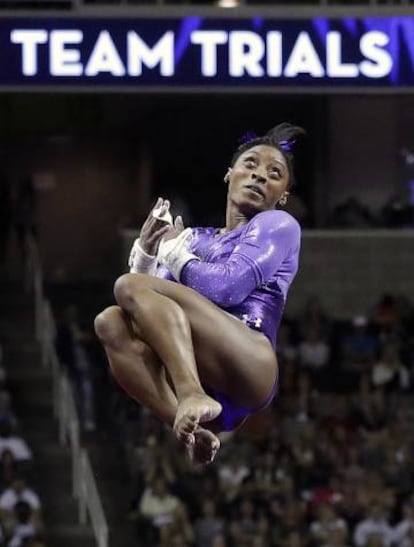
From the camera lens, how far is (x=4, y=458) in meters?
15.2

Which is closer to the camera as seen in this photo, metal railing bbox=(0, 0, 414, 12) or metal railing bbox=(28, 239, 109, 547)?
metal railing bbox=(0, 0, 414, 12)

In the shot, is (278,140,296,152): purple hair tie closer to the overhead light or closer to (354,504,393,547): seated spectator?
the overhead light

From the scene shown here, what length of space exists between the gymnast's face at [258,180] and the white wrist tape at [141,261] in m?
0.45

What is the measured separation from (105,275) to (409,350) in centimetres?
553

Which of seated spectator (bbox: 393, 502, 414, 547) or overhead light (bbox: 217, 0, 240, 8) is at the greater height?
overhead light (bbox: 217, 0, 240, 8)

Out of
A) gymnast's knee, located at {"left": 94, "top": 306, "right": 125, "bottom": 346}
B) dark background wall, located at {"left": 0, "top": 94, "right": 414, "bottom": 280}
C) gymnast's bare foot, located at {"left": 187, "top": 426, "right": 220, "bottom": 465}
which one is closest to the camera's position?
gymnast's bare foot, located at {"left": 187, "top": 426, "right": 220, "bottom": 465}

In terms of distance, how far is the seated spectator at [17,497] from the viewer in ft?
49.0

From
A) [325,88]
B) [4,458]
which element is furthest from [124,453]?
[325,88]

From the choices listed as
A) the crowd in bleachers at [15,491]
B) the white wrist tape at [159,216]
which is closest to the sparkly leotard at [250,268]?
the white wrist tape at [159,216]

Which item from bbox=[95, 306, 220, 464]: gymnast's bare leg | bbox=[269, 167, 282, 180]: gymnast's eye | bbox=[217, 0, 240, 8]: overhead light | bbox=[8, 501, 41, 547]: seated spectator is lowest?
bbox=[8, 501, 41, 547]: seated spectator

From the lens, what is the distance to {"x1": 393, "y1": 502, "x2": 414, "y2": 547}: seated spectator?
14.9 metres

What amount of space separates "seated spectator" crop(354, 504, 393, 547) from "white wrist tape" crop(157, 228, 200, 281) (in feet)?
25.7

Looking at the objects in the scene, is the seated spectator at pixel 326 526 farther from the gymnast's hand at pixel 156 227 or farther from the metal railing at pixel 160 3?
the gymnast's hand at pixel 156 227

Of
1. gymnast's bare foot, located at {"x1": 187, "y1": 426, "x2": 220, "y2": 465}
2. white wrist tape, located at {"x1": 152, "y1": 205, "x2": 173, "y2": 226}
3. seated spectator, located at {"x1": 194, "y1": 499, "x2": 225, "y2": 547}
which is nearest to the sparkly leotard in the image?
white wrist tape, located at {"x1": 152, "y1": 205, "x2": 173, "y2": 226}
